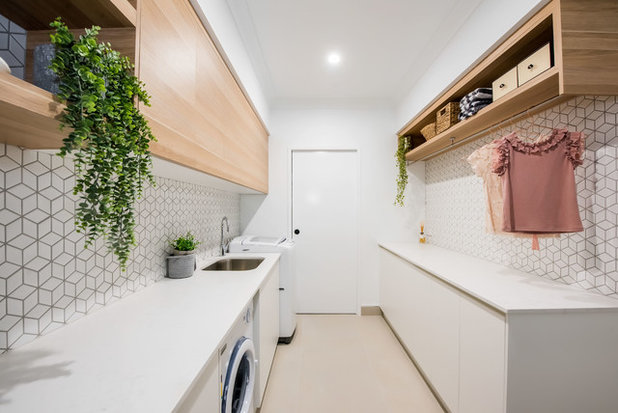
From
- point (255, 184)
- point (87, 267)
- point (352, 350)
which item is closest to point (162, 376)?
point (87, 267)

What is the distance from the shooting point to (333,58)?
7.36ft

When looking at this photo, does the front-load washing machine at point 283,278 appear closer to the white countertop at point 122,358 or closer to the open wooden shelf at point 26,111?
the white countertop at point 122,358

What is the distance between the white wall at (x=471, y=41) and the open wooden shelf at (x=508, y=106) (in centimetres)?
33

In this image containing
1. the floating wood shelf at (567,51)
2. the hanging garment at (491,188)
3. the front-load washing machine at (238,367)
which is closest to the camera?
the front-load washing machine at (238,367)

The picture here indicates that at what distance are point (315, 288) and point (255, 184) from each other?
153 centimetres

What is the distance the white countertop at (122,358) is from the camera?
57 centimetres

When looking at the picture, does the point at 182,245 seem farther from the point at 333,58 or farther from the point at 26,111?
the point at 333,58

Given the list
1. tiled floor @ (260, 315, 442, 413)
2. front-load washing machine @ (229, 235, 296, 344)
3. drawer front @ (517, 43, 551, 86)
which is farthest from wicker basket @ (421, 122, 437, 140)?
tiled floor @ (260, 315, 442, 413)

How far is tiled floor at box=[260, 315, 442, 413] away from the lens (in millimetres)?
1667

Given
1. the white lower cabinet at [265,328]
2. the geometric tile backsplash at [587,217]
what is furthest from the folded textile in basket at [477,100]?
the white lower cabinet at [265,328]

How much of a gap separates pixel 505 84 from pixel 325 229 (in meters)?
2.17

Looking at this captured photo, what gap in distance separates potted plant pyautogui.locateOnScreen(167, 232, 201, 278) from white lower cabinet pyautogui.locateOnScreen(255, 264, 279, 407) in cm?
47


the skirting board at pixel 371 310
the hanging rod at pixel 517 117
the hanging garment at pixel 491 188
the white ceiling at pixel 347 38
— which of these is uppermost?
the white ceiling at pixel 347 38

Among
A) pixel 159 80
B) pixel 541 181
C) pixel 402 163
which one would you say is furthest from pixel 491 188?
pixel 159 80
